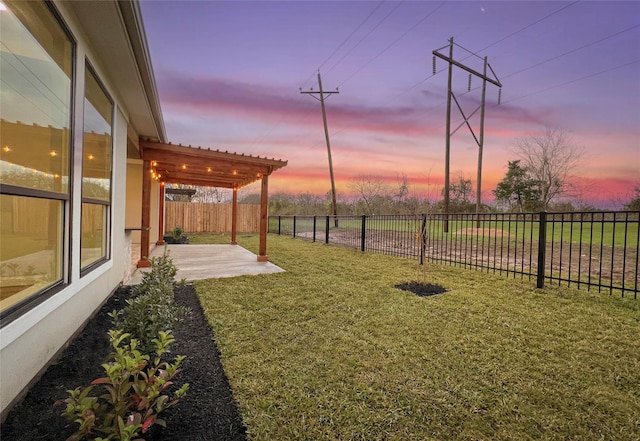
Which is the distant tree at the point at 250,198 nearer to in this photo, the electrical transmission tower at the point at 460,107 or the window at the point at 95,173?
the electrical transmission tower at the point at 460,107

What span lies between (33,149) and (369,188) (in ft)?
71.4

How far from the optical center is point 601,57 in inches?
426

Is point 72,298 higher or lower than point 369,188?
lower

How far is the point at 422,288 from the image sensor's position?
181 inches

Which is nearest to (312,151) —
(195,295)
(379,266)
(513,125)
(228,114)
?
(228,114)

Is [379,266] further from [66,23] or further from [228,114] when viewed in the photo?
[228,114]

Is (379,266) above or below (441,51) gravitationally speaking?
below

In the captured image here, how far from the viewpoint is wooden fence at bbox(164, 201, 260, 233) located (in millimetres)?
15148

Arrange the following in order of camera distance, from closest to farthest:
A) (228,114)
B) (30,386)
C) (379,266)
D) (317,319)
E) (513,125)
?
(30,386), (317,319), (379,266), (228,114), (513,125)

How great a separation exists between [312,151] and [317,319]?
18.7m

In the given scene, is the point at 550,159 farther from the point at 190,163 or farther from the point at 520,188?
the point at 190,163

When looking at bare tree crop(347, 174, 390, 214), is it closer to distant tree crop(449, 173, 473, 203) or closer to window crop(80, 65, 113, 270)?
distant tree crop(449, 173, 473, 203)

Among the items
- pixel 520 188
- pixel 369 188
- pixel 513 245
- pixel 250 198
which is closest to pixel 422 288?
pixel 513 245

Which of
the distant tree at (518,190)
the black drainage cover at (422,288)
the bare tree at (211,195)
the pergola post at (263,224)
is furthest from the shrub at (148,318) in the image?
the bare tree at (211,195)
